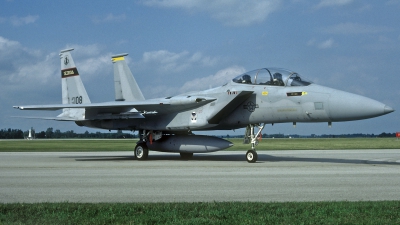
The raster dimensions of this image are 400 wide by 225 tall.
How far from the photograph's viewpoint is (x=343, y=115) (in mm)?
14867

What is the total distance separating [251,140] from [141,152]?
5029mm

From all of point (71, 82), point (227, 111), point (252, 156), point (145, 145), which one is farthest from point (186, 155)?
point (71, 82)

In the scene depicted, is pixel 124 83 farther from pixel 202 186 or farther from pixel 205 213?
pixel 205 213

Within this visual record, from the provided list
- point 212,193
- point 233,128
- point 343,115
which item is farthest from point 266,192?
point 233,128

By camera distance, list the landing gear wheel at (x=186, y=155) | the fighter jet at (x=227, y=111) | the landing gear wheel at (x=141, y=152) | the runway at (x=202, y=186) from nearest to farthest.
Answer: the runway at (x=202, y=186), the fighter jet at (x=227, y=111), the landing gear wheel at (x=141, y=152), the landing gear wheel at (x=186, y=155)

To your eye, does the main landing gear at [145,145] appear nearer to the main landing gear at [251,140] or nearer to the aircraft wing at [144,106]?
the aircraft wing at [144,106]

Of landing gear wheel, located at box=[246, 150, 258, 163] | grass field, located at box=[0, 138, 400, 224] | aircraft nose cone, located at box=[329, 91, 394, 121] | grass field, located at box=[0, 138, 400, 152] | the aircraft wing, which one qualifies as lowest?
grass field, located at box=[0, 138, 400, 224]

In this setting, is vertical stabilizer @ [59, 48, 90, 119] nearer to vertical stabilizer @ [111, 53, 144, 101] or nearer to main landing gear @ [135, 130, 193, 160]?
vertical stabilizer @ [111, 53, 144, 101]

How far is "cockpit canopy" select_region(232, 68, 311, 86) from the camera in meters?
16.4

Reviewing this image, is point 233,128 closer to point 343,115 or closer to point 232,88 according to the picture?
point 232,88

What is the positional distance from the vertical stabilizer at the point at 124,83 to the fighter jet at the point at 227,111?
294 cm

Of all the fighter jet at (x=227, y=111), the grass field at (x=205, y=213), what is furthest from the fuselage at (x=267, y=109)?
the grass field at (x=205, y=213)

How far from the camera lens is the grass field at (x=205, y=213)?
596 centimetres

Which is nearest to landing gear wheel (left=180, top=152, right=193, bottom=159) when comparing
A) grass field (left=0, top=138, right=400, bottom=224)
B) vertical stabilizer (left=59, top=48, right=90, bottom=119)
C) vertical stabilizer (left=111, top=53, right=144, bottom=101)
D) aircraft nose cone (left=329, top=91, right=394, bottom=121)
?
vertical stabilizer (left=111, top=53, right=144, bottom=101)
